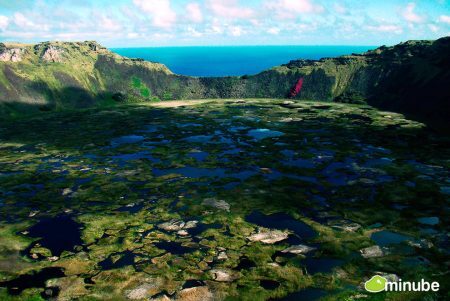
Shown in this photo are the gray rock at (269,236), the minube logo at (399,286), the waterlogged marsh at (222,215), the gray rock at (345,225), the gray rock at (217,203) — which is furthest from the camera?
the gray rock at (217,203)

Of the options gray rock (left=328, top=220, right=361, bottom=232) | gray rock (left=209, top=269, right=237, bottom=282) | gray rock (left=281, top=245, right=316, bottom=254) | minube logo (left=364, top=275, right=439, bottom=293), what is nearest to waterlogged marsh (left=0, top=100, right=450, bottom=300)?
gray rock (left=281, top=245, right=316, bottom=254)

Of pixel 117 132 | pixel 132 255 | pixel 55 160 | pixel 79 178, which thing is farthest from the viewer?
pixel 117 132

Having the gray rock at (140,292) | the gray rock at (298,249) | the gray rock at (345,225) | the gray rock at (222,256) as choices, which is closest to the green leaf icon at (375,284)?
the gray rock at (298,249)

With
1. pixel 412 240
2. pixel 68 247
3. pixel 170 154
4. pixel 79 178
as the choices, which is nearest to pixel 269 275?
pixel 412 240

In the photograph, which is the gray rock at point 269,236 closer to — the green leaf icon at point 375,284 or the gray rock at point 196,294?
the gray rock at point 196,294

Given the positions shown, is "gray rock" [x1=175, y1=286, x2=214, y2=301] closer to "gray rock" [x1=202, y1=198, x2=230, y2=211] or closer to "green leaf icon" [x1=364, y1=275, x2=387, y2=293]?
"green leaf icon" [x1=364, y1=275, x2=387, y2=293]

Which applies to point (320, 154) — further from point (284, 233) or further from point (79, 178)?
point (79, 178)
